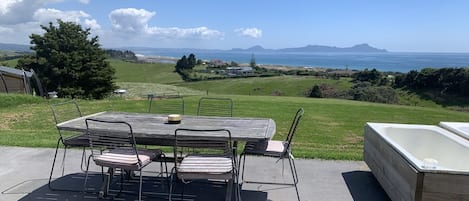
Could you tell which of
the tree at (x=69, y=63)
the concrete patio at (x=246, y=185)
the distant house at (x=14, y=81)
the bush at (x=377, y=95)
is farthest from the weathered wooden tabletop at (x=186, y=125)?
the bush at (x=377, y=95)

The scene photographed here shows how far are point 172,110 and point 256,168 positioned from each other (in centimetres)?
139

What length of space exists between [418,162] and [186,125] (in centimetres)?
194

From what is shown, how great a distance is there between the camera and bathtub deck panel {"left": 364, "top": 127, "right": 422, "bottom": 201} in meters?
2.79

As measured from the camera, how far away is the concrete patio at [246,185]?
3.46 metres

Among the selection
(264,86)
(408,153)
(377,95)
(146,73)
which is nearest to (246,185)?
(408,153)

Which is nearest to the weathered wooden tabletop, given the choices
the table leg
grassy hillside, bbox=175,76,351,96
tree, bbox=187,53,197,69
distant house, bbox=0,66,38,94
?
the table leg

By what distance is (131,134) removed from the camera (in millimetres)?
A: 3023

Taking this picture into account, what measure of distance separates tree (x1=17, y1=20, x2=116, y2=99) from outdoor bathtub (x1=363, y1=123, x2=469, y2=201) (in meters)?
22.7

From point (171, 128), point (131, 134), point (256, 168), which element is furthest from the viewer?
point (256, 168)

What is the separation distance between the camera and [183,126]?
3.45 m

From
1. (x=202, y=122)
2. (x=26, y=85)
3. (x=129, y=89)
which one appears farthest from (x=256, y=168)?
(x=129, y=89)

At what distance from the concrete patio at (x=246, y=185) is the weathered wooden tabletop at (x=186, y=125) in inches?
24.5

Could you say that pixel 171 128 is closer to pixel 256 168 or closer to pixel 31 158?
pixel 256 168

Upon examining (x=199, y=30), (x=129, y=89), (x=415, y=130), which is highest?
(x=199, y=30)
